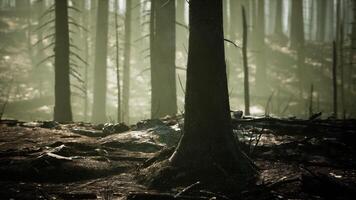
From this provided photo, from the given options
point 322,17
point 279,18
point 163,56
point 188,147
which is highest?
point 322,17

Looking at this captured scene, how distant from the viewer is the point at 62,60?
13836mm

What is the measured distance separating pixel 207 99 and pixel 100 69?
53.1 feet

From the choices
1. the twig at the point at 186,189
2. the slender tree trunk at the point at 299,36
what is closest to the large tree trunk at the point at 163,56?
the twig at the point at 186,189

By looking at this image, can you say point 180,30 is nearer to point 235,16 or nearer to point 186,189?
point 235,16

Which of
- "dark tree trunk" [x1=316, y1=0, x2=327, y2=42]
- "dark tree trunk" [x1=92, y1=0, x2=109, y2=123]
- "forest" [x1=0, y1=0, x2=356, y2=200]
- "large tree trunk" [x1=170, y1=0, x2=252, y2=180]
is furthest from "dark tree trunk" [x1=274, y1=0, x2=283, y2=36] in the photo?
"large tree trunk" [x1=170, y1=0, x2=252, y2=180]

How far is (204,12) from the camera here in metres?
6.11

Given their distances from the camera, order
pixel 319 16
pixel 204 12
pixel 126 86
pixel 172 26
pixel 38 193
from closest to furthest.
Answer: pixel 38 193, pixel 204 12, pixel 172 26, pixel 126 86, pixel 319 16

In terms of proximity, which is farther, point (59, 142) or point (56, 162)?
point (59, 142)

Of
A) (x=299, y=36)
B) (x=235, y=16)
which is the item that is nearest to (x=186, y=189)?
(x=299, y=36)

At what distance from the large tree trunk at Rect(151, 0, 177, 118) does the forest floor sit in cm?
249

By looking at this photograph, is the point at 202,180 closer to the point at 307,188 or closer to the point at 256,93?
the point at 307,188

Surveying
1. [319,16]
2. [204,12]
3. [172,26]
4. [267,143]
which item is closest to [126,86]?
[172,26]

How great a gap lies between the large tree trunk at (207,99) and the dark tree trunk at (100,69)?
618 inches

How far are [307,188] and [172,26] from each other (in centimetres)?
800
